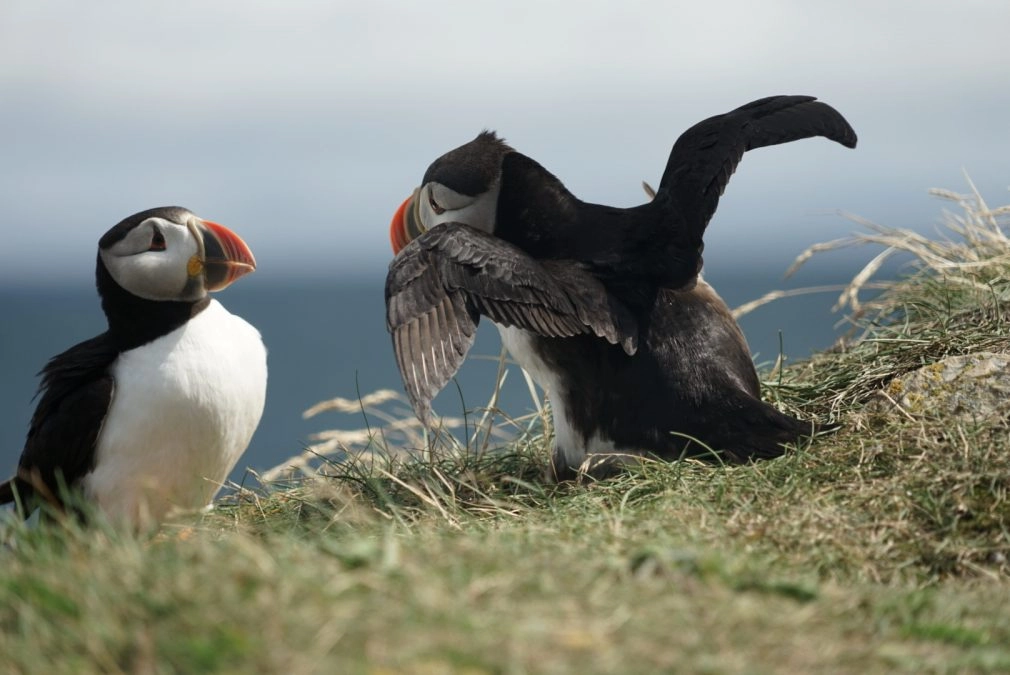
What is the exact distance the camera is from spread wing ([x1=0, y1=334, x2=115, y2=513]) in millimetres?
3943

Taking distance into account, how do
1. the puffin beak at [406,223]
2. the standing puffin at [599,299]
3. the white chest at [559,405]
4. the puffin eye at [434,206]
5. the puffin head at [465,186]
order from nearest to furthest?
the standing puffin at [599,299]
the white chest at [559,405]
the puffin head at [465,186]
the puffin eye at [434,206]
the puffin beak at [406,223]

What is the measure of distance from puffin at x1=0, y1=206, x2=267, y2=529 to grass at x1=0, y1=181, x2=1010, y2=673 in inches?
10.6

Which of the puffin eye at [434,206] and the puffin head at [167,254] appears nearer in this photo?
the puffin head at [167,254]

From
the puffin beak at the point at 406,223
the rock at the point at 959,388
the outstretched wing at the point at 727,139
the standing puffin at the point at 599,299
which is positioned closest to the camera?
the standing puffin at the point at 599,299

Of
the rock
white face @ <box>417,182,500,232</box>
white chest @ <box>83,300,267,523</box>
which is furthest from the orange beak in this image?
the rock

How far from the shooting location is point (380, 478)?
4398mm

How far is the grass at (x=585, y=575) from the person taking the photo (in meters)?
1.93

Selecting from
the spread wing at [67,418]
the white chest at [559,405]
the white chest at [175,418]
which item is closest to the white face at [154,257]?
the white chest at [175,418]

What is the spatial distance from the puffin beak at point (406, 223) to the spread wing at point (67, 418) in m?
1.17

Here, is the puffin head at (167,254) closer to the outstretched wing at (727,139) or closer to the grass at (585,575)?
the grass at (585,575)

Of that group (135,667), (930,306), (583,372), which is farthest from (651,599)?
(930,306)

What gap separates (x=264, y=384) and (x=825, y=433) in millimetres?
1984

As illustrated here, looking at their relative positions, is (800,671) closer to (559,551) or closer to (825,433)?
(559,551)

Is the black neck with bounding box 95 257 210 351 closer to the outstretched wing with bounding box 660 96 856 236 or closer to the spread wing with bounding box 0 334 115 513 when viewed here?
the spread wing with bounding box 0 334 115 513
